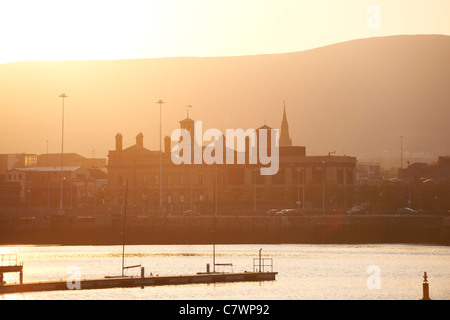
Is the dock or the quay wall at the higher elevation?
the quay wall

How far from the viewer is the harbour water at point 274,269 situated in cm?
7844

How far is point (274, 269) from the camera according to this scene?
9988cm

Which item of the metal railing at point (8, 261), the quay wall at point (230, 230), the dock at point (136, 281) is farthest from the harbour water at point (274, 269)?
the quay wall at point (230, 230)

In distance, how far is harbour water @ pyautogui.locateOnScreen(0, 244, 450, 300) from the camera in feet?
257

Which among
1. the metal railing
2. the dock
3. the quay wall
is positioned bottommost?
the dock

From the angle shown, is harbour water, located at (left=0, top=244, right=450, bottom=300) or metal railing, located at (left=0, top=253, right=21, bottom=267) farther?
metal railing, located at (left=0, top=253, right=21, bottom=267)

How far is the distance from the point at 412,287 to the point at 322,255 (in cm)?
3447

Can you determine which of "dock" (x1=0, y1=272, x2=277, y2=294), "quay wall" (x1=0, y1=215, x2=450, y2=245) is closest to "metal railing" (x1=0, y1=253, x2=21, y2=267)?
"dock" (x1=0, y1=272, x2=277, y2=294)

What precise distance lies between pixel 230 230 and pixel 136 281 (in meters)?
69.5

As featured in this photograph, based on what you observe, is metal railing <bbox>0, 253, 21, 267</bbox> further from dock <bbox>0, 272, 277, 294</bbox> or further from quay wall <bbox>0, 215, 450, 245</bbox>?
quay wall <bbox>0, 215, 450, 245</bbox>

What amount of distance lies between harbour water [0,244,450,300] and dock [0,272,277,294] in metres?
0.77

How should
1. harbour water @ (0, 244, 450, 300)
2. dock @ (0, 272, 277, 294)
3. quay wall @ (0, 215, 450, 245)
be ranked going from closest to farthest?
dock @ (0, 272, 277, 294)
harbour water @ (0, 244, 450, 300)
quay wall @ (0, 215, 450, 245)
